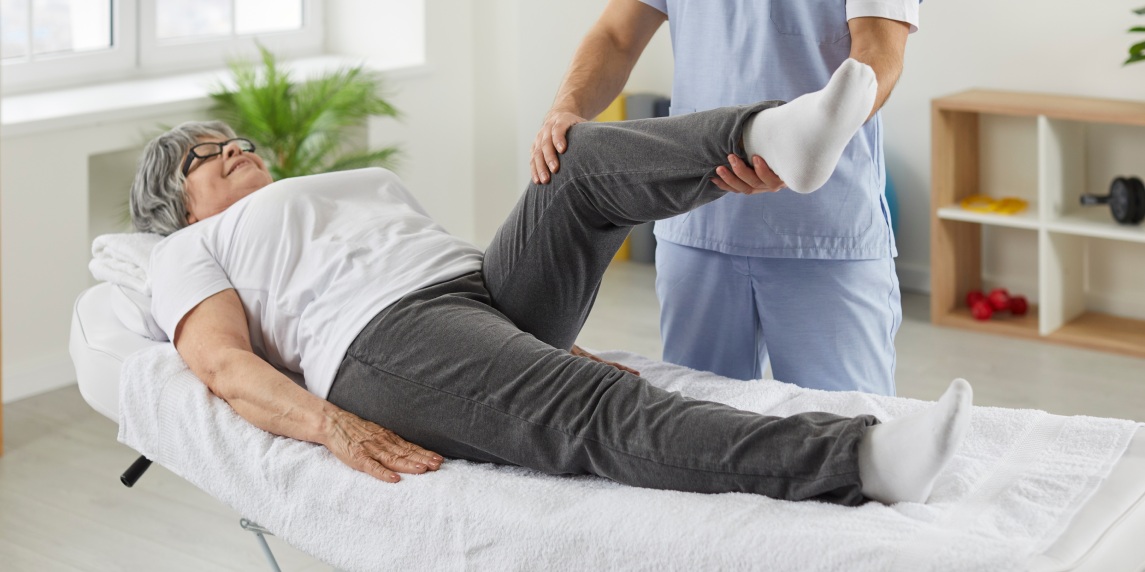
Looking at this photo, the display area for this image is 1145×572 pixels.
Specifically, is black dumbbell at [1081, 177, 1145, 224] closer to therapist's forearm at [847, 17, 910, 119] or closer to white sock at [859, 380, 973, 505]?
therapist's forearm at [847, 17, 910, 119]

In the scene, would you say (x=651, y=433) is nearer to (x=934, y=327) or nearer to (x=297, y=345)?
(x=297, y=345)

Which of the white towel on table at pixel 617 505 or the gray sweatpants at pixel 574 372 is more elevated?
the gray sweatpants at pixel 574 372

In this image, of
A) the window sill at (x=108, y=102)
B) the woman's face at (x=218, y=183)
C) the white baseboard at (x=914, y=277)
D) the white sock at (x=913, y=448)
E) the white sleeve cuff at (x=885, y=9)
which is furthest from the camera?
the white baseboard at (x=914, y=277)

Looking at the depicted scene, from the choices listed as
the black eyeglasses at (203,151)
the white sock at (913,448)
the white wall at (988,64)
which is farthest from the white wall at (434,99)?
the white sock at (913,448)

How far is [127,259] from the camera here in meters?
2.12

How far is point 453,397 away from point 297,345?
0.37m

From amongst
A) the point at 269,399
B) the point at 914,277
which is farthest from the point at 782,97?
the point at 914,277

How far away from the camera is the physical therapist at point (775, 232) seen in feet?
6.13

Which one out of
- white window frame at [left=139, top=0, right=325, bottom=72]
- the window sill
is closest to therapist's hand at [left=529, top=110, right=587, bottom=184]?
the window sill

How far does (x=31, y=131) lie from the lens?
10.6 feet

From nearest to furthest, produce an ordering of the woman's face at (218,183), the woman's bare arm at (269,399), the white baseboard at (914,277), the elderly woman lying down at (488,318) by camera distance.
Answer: the elderly woman lying down at (488,318)
the woman's bare arm at (269,399)
the woman's face at (218,183)
the white baseboard at (914,277)

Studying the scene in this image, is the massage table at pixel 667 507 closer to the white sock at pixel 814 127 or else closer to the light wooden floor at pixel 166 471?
the white sock at pixel 814 127

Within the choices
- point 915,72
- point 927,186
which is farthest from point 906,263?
point 915,72

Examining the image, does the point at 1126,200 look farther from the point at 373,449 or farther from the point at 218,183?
the point at 373,449
